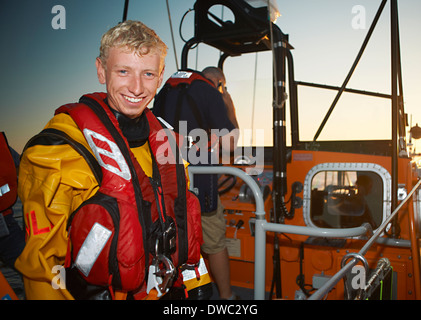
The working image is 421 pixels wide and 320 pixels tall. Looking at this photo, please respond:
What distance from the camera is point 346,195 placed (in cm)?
281

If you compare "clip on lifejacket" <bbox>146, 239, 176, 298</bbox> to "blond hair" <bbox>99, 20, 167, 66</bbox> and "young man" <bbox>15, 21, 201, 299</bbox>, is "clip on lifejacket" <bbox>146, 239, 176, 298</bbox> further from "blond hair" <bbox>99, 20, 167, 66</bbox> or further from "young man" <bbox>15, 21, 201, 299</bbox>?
"blond hair" <bbox>99, 20, 167, 66</bbox>

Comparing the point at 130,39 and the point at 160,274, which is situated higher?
the point at 130,39

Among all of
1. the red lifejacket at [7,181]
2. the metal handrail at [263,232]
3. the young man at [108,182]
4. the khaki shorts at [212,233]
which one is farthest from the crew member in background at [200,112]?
the red lifejacket at [7,181]

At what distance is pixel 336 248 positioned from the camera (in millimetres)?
2764

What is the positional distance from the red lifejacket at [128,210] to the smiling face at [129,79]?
0.21 ft

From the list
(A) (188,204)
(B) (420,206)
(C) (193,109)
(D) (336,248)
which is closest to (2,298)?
(A) (188,204)

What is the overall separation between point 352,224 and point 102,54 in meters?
2.45

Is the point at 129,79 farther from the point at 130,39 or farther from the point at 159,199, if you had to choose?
the point at 159,199

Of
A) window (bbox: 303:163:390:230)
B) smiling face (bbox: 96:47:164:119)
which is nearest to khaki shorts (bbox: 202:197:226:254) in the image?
window (bbox: 303:163:390:230)

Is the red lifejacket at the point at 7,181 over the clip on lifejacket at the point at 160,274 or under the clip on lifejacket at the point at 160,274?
over

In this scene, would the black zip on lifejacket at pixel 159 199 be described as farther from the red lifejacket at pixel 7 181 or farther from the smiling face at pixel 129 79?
the red lifejacket at pixel 7 181

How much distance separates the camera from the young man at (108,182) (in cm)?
91

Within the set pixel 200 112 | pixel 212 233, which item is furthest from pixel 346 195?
pixel 200 112

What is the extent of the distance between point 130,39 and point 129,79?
5.8 inches
